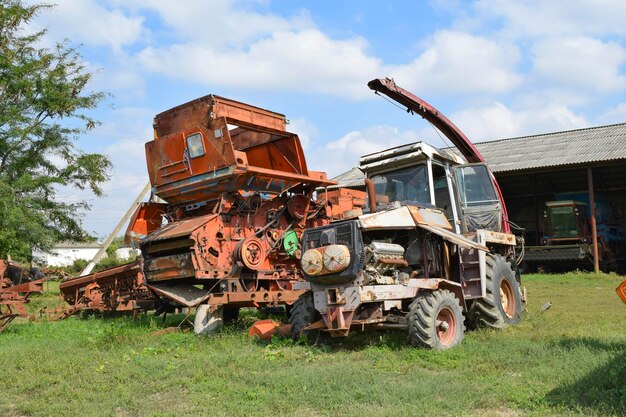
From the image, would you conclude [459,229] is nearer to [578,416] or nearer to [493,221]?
[493,221]

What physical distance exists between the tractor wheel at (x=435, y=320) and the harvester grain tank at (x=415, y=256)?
0.04 feet

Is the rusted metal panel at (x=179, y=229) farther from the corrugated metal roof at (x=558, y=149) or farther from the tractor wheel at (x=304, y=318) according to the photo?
the corrugated metal roof at (x=558, y=149)

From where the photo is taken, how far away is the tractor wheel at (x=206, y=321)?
10094 millimetres

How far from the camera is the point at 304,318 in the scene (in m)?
8.60

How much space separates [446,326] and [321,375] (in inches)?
87.7

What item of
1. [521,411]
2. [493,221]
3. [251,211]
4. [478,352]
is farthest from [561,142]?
[521,411]

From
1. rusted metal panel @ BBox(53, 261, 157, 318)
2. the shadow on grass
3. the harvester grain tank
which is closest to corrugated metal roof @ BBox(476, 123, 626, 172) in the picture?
the harvester grain tank

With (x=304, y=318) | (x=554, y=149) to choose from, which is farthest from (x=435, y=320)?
(x=554, y=149)

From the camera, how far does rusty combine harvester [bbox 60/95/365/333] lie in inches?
419

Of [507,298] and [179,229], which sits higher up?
[179,229]

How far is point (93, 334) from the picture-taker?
10555 millimetres

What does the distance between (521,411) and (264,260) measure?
670 cm

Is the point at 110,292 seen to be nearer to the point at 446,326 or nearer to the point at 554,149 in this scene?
the point at 446,326

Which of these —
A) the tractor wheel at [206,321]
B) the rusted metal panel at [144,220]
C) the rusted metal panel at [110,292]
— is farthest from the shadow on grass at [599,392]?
the rusted metal panel at [144,220]
